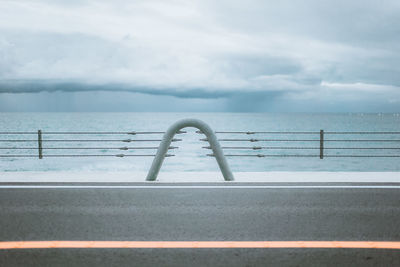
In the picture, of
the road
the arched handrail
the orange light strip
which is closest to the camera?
the road

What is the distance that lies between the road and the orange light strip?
104 millimetres

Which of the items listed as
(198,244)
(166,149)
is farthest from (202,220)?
(166,149)

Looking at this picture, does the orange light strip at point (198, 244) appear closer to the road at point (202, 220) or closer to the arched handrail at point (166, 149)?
the road at point (202, 220)

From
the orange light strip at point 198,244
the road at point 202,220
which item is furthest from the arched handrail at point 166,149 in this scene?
the orange light strip at point 198,244

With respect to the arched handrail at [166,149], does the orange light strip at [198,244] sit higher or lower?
lower

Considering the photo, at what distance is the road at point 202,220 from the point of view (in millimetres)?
3764

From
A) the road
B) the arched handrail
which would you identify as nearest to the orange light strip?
the road

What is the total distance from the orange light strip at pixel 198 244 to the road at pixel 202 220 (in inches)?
4.1

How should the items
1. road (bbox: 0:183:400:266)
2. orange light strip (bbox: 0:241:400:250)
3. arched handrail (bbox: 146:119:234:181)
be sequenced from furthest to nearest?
arched handrail (bbox: 146:119:234:181) < orange light strip (bbox: 0:241:400:250) < road (bbox: 0:183:400:266)

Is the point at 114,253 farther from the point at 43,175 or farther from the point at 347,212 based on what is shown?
the point at 43,175

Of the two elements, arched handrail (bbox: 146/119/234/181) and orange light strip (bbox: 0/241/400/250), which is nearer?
orange light strip (bbox: 0/241/400/250)

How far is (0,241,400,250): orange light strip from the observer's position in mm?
4074

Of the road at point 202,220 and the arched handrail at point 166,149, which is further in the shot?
the arched handrail at point 166,149

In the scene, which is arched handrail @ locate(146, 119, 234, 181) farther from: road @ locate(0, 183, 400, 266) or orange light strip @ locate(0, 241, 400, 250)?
orange light strip @ locate(0, 241, 400, 250)
